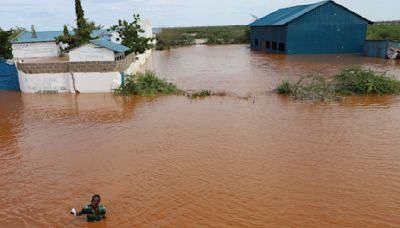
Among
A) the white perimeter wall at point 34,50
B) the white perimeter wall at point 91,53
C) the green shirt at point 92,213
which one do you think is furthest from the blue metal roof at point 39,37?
the green shirt at point 92,213

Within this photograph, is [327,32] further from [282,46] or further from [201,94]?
[201,94]

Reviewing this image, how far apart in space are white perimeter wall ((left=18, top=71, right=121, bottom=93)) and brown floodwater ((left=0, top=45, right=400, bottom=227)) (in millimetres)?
2150

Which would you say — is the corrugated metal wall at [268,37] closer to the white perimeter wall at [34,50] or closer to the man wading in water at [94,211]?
the white perimeter wall at [34,50]

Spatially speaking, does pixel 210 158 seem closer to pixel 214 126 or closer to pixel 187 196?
pixel 187 196

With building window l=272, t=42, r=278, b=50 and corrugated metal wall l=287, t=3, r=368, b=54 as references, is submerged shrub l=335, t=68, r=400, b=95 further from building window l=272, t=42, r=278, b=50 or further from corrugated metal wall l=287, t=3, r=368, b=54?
building window l=272, t=42, r=278, b=50

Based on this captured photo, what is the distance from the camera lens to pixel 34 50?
37.1 m

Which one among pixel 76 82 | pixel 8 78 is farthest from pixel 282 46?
pixel 8 78

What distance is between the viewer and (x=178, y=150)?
1098 cm

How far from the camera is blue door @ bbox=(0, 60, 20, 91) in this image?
21516 millimetres

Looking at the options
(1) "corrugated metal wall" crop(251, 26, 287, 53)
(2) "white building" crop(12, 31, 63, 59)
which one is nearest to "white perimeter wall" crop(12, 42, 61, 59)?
(2) "white building" crop(12, 31, 63, 59)

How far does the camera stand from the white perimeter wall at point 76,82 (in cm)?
1966

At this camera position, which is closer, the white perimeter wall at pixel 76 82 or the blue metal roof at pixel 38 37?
the white perimeter wall at pixel 76 82

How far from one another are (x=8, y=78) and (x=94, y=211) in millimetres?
18326

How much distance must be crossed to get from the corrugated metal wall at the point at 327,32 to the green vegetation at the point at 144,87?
22034 mm
